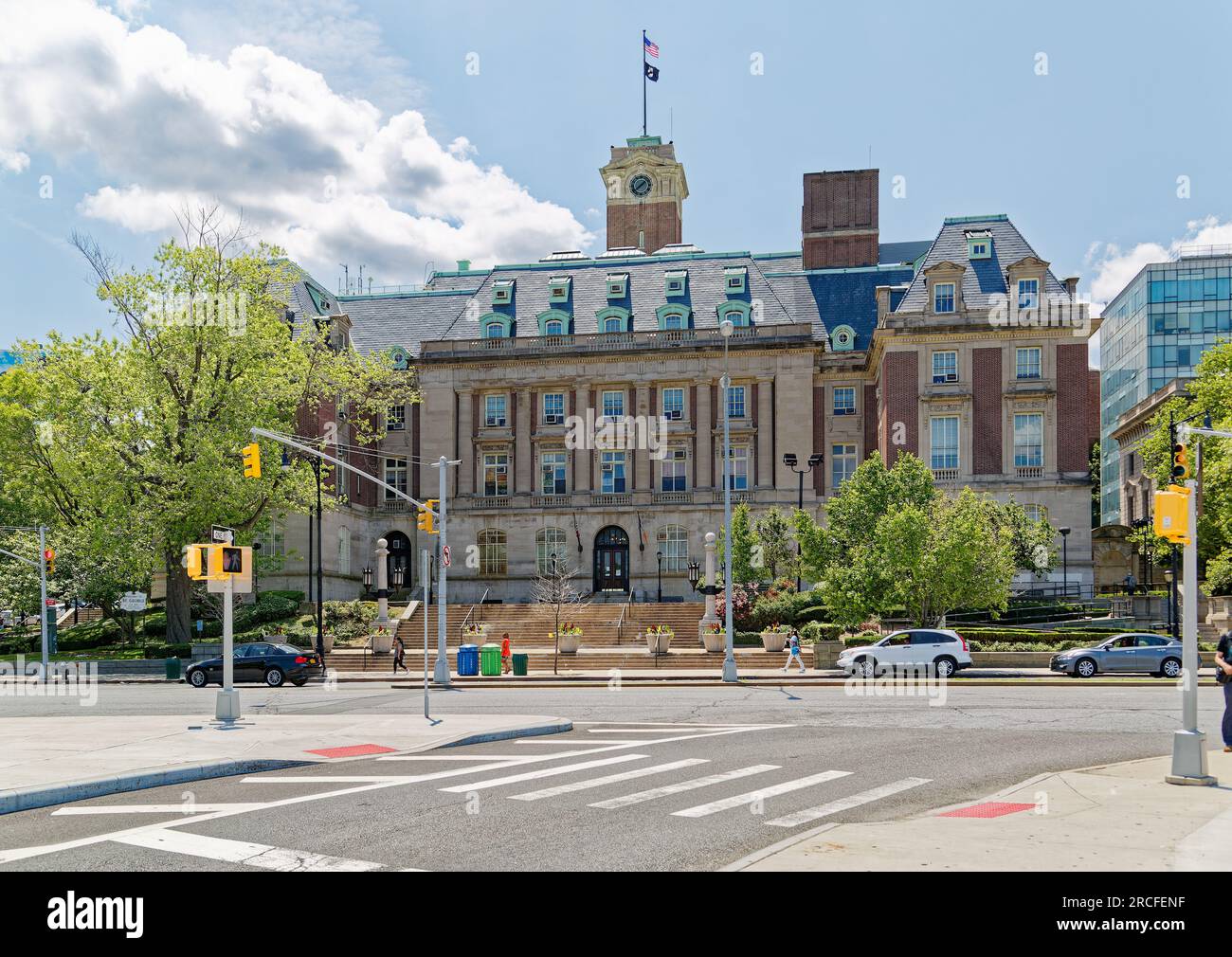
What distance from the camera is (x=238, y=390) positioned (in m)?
45.4

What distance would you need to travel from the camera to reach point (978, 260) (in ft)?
201

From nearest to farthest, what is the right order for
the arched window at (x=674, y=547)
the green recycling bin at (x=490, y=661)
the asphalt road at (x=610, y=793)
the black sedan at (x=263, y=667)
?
the asphalt road at (x=610, y=793) < the black sedan at (x=263, y=667) < the green recycling bin at (x=490, y=661) < the arched window at (x=674, y=547)

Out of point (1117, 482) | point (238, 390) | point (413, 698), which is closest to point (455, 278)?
point (238, 390)

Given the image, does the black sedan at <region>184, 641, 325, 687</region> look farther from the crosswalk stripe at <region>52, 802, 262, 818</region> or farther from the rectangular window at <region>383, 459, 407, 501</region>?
the rectangular window at <region>383, 459, 407, 501</region>

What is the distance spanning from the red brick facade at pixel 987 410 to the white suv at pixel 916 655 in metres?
26.3

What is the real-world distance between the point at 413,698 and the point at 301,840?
18.7 m

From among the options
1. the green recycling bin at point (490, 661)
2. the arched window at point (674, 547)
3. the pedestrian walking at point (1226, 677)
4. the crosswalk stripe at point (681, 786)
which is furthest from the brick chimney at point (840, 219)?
the crosswalk stripe at point (681, 786)

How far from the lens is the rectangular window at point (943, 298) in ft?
194

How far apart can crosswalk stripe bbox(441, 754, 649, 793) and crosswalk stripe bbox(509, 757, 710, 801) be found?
689 millimetres

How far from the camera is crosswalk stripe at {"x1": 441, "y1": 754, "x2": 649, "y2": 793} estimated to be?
13195 millimetres

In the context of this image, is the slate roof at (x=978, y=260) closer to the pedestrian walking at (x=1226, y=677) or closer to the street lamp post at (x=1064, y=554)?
the street lamp post at (x=1064, y=554)

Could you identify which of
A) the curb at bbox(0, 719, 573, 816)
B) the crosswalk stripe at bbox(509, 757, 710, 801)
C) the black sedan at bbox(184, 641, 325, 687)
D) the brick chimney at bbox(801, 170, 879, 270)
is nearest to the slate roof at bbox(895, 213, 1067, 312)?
the brick chimney at bbox(801, 170, 879, 270)

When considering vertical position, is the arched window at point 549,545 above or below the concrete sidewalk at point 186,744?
above
